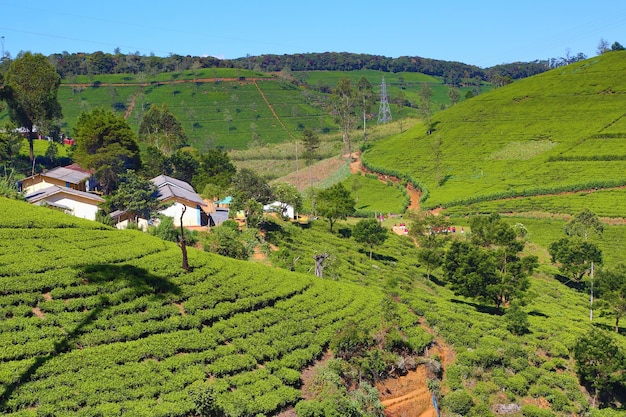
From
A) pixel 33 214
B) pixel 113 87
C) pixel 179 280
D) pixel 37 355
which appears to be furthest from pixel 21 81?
pixel 113 87

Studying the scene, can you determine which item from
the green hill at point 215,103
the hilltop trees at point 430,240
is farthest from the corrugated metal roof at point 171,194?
the green hill at point 215,103

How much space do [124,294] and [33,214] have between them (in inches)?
372

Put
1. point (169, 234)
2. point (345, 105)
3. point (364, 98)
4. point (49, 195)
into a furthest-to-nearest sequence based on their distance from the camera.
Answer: point (364, 98) < point (345, 105) < point (49, 195) < point (169, 234)

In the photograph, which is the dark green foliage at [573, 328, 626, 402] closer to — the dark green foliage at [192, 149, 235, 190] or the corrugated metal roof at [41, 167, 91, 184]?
the corrugated metal roof at [41, 167, 91, 184]

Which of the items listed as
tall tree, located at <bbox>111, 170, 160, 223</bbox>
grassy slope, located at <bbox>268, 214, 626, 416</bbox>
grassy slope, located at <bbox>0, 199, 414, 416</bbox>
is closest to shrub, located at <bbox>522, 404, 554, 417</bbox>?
grassy slope, located at <bbox>268, 214, 626, 416</bbox>

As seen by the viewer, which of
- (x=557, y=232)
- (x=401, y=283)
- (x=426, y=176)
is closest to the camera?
(x=401, y=283)

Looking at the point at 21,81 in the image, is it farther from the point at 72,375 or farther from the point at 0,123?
the point at 0,123

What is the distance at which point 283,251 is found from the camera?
151 feet

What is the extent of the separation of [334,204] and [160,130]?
47103 mm

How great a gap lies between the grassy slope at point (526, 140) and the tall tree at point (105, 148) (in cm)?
4571

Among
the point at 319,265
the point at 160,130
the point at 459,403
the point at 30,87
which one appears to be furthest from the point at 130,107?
the point at 459,403

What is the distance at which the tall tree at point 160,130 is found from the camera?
96688 millimetres

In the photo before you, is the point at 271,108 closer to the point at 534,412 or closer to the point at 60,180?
the point at 60,180

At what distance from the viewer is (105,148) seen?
63.8 metres
